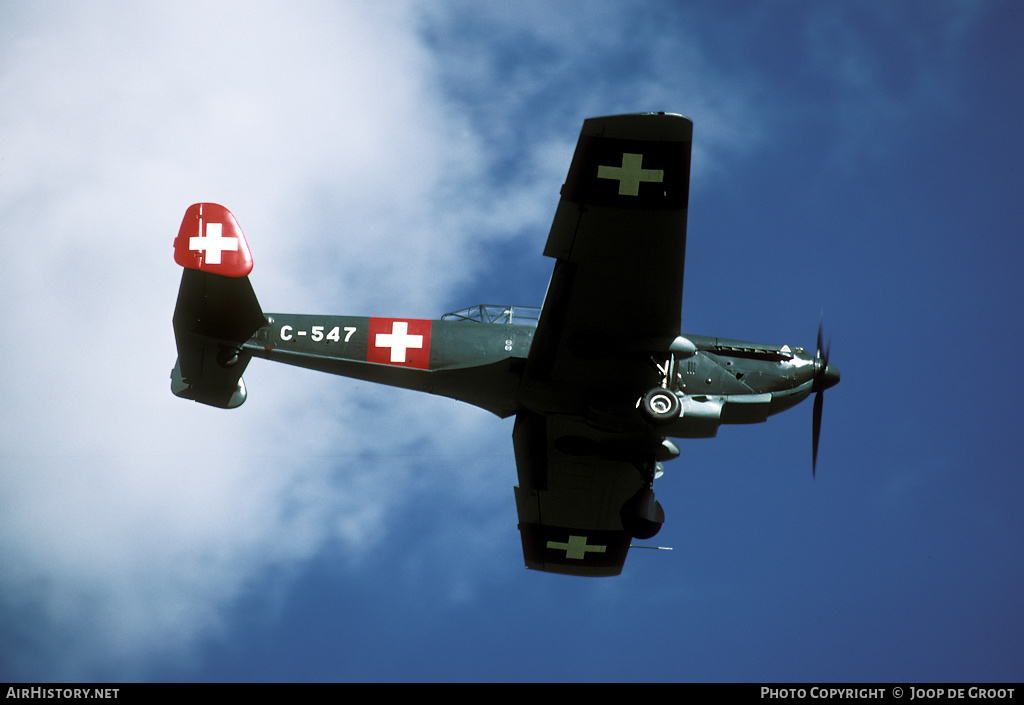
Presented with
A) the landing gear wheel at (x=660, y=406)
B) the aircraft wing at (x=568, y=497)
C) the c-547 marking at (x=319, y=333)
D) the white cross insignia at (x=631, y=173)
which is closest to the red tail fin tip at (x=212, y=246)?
the c-547 marking at (x=319, y=333)

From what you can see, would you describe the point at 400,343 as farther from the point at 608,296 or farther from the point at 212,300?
the point at 608,296

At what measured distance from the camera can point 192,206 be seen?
46.3 ft

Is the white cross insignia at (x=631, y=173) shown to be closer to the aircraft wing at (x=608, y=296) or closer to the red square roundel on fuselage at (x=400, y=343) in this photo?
the aircraft wing at (x=608, y=296)

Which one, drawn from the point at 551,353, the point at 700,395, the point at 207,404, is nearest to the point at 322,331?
the point at 207,404

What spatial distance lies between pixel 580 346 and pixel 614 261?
1.32m

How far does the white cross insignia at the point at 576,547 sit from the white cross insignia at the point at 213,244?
748 cm

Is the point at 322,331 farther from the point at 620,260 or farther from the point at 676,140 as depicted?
the point at 676,140

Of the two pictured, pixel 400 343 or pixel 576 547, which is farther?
pixel 576 547

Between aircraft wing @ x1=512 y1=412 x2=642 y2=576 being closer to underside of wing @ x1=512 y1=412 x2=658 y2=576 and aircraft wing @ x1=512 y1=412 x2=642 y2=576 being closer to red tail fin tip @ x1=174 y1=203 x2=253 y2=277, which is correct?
underside of wing @ x1=512 y1=412 x2=658 y2=576

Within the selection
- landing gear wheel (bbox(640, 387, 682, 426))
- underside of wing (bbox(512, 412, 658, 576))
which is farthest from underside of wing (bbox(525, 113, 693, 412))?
underside of wing (bbox(512, 412, 658, 576))

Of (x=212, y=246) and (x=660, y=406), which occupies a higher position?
(x=212, y=246)

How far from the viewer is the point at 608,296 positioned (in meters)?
13.1

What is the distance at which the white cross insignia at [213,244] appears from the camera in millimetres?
13719

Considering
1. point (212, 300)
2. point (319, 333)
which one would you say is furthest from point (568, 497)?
point (212, 300)
